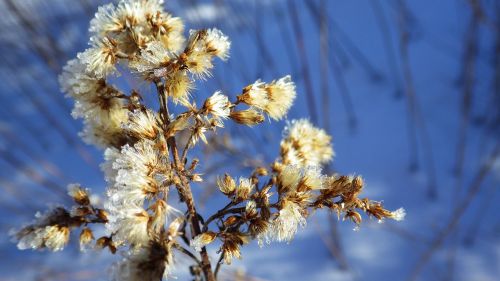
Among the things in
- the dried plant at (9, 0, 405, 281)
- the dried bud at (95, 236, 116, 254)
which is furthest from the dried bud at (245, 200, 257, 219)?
the dried bud at (95, 236, 116, 254)

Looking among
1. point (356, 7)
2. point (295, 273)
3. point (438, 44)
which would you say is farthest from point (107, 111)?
point (356, 7)

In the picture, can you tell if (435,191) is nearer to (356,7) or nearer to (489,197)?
(489,197)

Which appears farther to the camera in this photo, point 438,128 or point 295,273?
point 438,128

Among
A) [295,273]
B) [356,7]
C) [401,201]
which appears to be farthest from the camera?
[356,7]

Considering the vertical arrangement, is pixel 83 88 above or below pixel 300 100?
below

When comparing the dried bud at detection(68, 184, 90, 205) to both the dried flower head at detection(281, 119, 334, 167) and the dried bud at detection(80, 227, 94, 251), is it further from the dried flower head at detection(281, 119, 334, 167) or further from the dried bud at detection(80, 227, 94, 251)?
the dried flower head at detection(281, 119, 334, 167)

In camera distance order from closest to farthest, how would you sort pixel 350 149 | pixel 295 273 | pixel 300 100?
pixel 295 273 → pixel 350 149 → pixel 300 100
